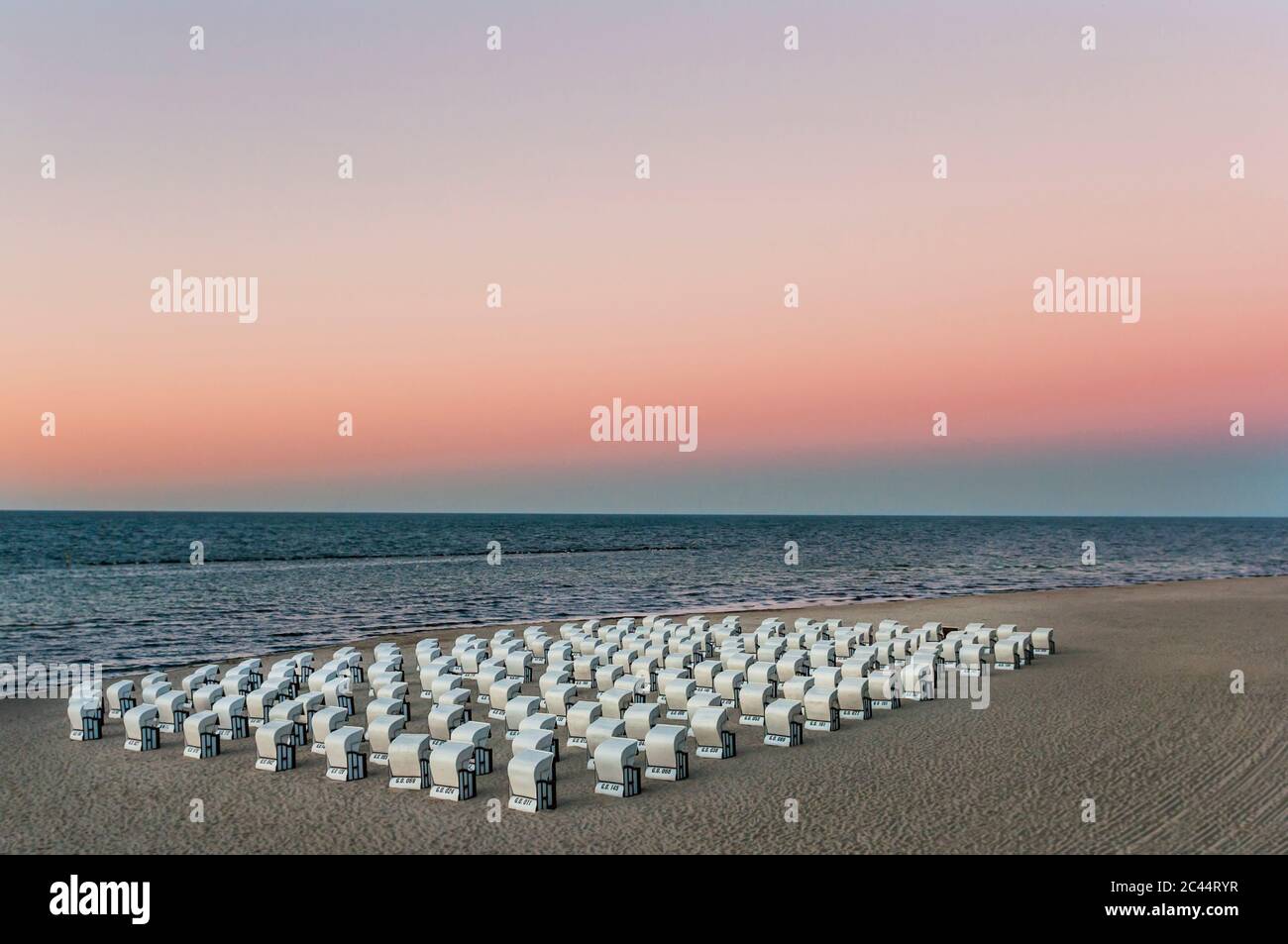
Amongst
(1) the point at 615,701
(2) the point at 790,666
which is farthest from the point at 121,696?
(2) the point at 790,666

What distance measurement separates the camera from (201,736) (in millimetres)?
17641

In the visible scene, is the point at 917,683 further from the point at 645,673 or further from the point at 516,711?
the point at 516,711

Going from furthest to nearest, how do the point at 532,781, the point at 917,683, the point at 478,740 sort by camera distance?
1. the point at 917,683
2. the point at 478,740
3. the point at 532,781

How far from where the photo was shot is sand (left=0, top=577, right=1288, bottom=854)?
12.9m

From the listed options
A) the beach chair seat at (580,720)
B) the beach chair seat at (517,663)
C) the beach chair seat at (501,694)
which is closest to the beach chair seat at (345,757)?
the beach chair seat at (580,720)

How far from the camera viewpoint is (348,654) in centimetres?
2491

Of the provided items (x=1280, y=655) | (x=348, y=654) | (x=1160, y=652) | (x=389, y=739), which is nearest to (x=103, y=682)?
(x=348, y=654)

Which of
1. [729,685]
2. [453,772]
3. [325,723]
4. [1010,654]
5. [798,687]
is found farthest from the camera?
[1010,654]

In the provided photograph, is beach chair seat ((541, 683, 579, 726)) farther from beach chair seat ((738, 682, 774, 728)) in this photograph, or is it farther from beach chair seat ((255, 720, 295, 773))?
beach chair seat ((255, 720, 295, 773))

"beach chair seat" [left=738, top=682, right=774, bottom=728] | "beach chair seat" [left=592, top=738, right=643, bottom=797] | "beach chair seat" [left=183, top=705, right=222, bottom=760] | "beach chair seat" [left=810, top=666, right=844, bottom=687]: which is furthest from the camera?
"beach chair seat" [left=810, top=666, right=844, bottom=687]

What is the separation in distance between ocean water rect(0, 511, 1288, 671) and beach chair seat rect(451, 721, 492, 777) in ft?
→ 70.5

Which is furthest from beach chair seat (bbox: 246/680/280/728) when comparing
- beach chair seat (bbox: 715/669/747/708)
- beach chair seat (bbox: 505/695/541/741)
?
beach chair seat (bbox: 715/669/747/708)

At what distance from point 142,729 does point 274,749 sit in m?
3.54

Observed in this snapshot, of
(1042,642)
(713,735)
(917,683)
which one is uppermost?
(713,735)
